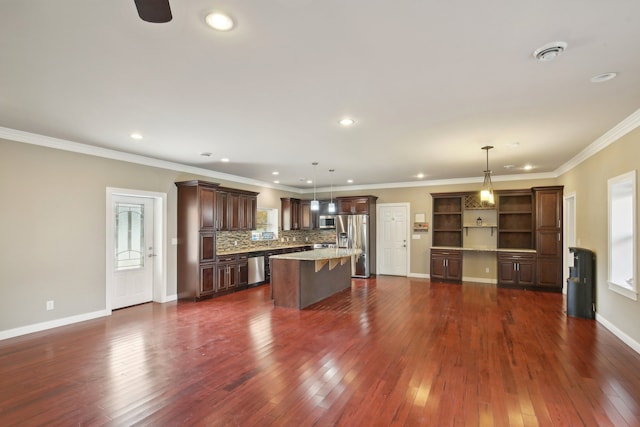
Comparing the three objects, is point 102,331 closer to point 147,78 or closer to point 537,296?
point 147,78

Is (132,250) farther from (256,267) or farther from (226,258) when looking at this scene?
(256,267)

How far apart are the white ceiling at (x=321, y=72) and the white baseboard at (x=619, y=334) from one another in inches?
100

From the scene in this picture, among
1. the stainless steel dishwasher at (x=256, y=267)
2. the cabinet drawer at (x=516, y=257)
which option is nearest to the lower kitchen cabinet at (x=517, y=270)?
the cabinet drawer at (x=516, y=257)

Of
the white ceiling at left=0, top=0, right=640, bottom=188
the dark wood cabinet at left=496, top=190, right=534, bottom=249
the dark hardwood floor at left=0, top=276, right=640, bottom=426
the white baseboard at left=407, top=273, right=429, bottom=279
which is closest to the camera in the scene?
the white ceiling at left=0, top=0, right=640, bottom=188

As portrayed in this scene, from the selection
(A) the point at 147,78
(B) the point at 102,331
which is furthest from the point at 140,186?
(A) the point at 147,78

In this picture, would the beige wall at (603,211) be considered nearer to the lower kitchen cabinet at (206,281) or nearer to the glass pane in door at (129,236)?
the lower kitchen cabinet at (206,281)

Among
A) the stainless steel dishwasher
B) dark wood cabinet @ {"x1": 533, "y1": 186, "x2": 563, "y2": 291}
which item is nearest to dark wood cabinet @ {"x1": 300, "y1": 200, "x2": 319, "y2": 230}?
the stainless steel dishwasher

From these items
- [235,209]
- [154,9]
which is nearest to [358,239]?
[235,209]

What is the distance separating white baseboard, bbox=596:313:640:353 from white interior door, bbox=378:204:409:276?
14.8 ft

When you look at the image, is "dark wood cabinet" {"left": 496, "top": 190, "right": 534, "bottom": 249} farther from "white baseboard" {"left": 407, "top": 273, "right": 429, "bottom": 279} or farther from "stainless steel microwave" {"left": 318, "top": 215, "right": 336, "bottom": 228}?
"stainless steel microwave" {"left": 318, "top": 215, "right": 336, "bottom": 228}

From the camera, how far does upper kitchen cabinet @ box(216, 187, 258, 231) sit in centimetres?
675

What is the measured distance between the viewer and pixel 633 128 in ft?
11.9

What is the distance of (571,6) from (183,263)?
6363mm

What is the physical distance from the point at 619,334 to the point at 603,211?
5.37 ft
